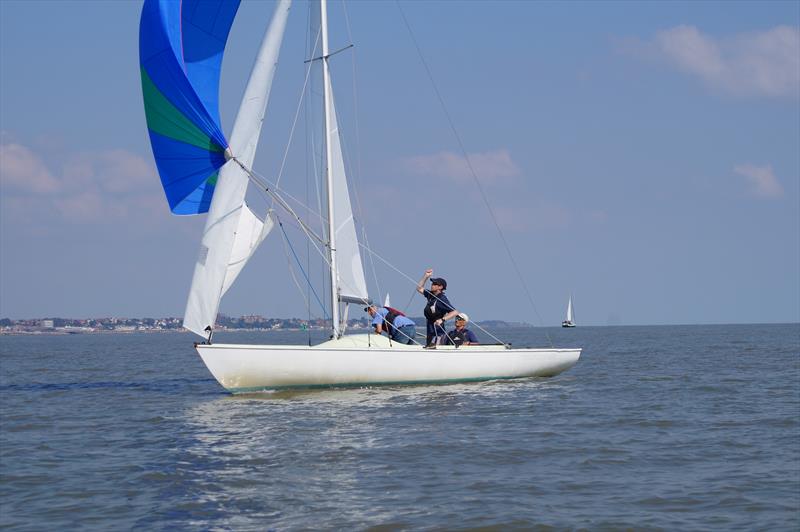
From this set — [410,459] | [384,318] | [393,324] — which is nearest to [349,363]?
[384,318]

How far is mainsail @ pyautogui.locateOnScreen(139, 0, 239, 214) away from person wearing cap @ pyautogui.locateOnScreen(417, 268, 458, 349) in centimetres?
488

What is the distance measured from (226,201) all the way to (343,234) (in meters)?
2.85

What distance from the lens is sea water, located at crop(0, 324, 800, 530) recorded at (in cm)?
848

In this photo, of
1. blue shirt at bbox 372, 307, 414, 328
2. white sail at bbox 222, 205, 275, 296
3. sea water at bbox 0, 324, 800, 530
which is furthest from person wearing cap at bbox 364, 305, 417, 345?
white sail at bbox 222, 205, 275, 296

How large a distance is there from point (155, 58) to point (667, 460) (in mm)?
12234

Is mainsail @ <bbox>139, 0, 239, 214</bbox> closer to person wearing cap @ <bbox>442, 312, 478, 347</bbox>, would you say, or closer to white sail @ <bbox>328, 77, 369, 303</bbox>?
white sail @ <bbox>328, 77, 369, 303</bbox>

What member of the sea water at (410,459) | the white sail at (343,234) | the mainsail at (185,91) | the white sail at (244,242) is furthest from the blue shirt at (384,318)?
the mainsail at (185,91)

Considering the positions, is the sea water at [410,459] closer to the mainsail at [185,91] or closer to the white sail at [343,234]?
the white sail at [343,234]

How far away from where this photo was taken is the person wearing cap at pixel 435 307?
19734 mm

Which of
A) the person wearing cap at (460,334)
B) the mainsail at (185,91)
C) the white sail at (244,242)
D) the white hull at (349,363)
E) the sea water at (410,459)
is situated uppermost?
the mainsail at (185,91)

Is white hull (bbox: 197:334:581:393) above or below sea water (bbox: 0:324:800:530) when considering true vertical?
above

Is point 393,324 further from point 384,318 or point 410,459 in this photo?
point 410,459

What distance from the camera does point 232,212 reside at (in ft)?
59.9

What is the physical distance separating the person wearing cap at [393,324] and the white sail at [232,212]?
2994 mm
